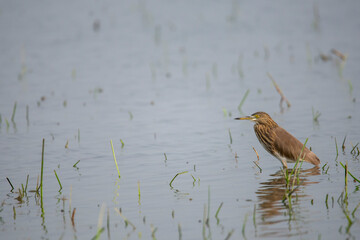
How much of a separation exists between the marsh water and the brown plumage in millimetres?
246

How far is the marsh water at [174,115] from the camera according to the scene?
23.7ft

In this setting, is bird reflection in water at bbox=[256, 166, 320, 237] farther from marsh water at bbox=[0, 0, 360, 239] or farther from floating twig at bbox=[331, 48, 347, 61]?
floating twig at bbox=[331, 48, 347, 61]

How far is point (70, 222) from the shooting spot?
23.6 feet

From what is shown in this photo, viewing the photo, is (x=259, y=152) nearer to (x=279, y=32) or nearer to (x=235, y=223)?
(x=235, y=223)

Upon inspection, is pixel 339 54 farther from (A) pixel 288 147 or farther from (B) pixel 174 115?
(A) pixel 288 147

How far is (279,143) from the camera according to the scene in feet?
30.6

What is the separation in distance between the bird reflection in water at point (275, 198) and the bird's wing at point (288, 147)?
29 centimetres

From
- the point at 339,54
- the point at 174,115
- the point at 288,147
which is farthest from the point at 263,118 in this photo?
the point at 339,54

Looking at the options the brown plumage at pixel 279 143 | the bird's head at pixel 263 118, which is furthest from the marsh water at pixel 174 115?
the bird's head at pixel 263 118

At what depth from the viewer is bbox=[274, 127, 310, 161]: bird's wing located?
→ 9.20m

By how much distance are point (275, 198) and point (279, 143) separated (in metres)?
1.76

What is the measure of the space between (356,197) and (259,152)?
316 centimetres

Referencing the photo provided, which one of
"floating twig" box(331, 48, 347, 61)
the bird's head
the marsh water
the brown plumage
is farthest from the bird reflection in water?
"floating twig" box(331, 48, 347, 61)

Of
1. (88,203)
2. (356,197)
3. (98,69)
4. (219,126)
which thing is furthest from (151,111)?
(356,197)
